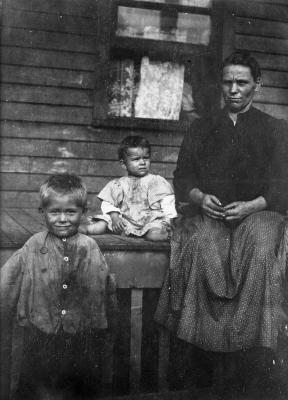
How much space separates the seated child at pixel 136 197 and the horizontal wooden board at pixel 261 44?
2033 mm

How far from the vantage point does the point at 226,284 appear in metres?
2.85

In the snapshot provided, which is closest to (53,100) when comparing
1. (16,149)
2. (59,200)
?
(16,149)

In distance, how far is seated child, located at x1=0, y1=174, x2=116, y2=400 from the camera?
2.66 m

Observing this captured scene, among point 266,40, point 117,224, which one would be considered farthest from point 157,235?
point 266,40

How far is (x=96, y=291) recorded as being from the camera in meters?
2.76

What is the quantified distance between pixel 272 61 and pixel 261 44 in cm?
21

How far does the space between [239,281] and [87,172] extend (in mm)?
2417

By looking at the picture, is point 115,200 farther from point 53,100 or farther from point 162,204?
point 53,100

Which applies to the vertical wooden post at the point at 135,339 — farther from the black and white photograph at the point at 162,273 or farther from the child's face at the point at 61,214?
the child's face at the point at 61,214

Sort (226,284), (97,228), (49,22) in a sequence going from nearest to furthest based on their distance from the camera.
A: (226,284) < (97,228) < (49,22)

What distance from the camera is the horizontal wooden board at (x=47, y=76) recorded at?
4.61 metres

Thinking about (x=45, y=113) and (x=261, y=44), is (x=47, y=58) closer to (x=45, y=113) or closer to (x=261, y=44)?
(x=45, y=113)

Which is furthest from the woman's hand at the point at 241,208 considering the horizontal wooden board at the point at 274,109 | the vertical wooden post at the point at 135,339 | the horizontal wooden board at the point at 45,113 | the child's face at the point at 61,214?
the horizontal wooden board at the point at 274,109

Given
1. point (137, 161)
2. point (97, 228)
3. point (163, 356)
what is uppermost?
point (137, 161)
